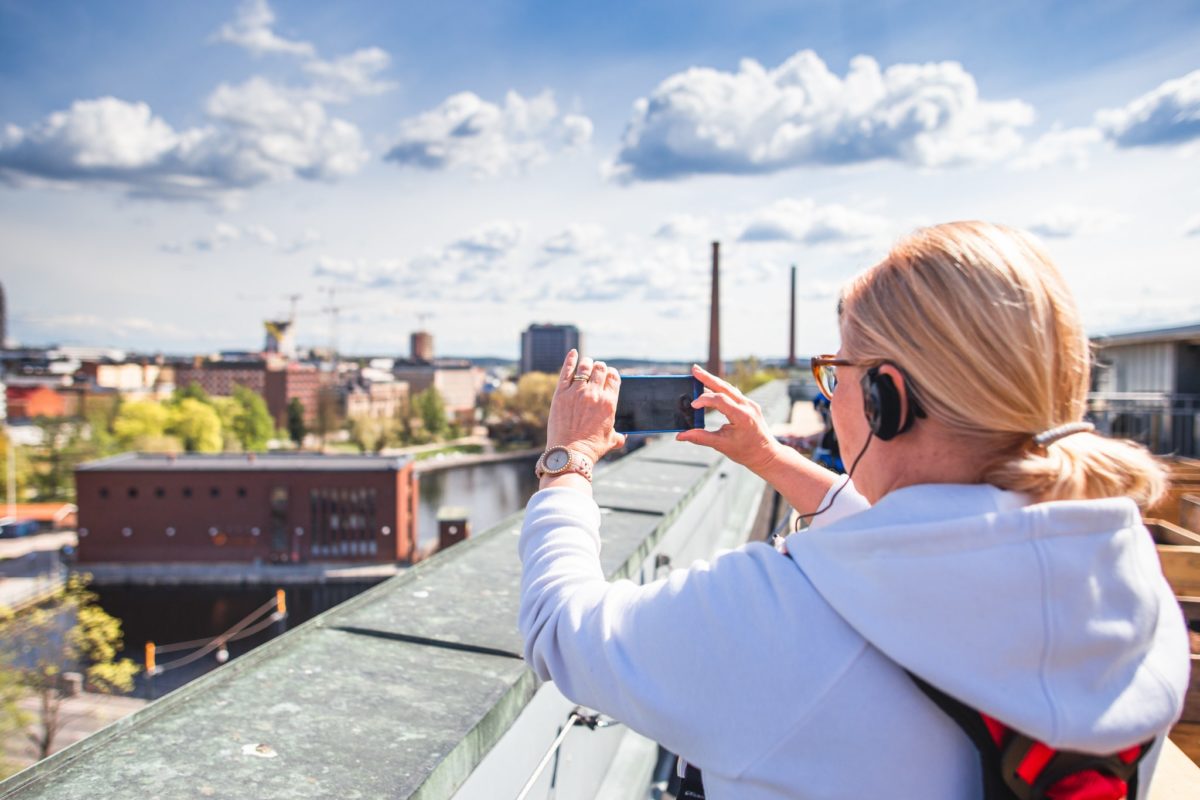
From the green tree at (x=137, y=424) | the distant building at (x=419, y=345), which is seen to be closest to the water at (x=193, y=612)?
the green tree at (x=137, y=424)

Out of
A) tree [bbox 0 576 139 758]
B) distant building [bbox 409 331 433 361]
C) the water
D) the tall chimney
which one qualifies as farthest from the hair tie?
distant building [bbox 409 331 433 361]

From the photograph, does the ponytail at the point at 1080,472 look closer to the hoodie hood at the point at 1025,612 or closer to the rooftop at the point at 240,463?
the hoodie hood at the point at 1025,612

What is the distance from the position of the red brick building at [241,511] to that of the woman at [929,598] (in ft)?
117

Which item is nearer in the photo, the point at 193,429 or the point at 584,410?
the point at 584,410

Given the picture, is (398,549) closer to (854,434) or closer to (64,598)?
(64,598)

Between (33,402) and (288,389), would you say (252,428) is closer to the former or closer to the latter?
(288,389)

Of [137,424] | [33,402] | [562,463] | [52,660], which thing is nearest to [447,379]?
[33,402]

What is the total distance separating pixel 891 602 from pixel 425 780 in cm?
72

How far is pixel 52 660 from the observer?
77.5 ft

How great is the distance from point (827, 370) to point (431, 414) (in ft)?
250

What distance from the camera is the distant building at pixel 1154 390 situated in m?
8.09

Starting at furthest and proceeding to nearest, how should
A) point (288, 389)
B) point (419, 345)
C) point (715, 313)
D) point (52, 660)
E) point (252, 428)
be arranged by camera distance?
1. point (419, 345)
2. point (288, 389)
3. point (252, 428)
4. point (715, 313)
5. point (52, 660)

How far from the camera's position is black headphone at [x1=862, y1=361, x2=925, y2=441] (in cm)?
87

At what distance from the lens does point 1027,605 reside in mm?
697
